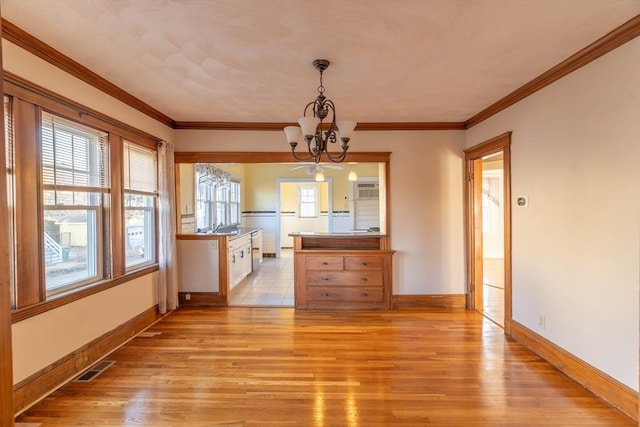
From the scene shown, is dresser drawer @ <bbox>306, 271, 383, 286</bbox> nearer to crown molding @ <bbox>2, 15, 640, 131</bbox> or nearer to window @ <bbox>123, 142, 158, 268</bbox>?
crown molding @ <bbox>2, 15, 640, 131</bbox>

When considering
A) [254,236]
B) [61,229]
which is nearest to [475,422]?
[61,229]

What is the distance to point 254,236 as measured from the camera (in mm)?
7277

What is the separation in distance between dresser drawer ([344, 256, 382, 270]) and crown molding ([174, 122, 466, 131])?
1.75 metres

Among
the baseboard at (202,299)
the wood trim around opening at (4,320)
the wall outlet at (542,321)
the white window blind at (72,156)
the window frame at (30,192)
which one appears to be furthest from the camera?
the baseboard at (202,299)

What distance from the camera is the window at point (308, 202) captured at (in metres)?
9.77

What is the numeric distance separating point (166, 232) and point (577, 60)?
175 inches

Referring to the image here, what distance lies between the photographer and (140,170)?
12.7 ft

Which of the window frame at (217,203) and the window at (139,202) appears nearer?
the window at (139,202)

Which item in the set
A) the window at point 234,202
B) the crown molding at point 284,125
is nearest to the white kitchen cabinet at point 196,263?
the crown molding at point 284,125

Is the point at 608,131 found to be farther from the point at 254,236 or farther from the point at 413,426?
the point at 254,236


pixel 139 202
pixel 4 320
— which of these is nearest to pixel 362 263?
pixel 139 202

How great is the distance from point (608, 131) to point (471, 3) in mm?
1395

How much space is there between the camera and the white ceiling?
200 cm

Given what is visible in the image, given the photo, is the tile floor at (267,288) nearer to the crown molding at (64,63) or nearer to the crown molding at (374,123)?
the crown molding at (374,123)
